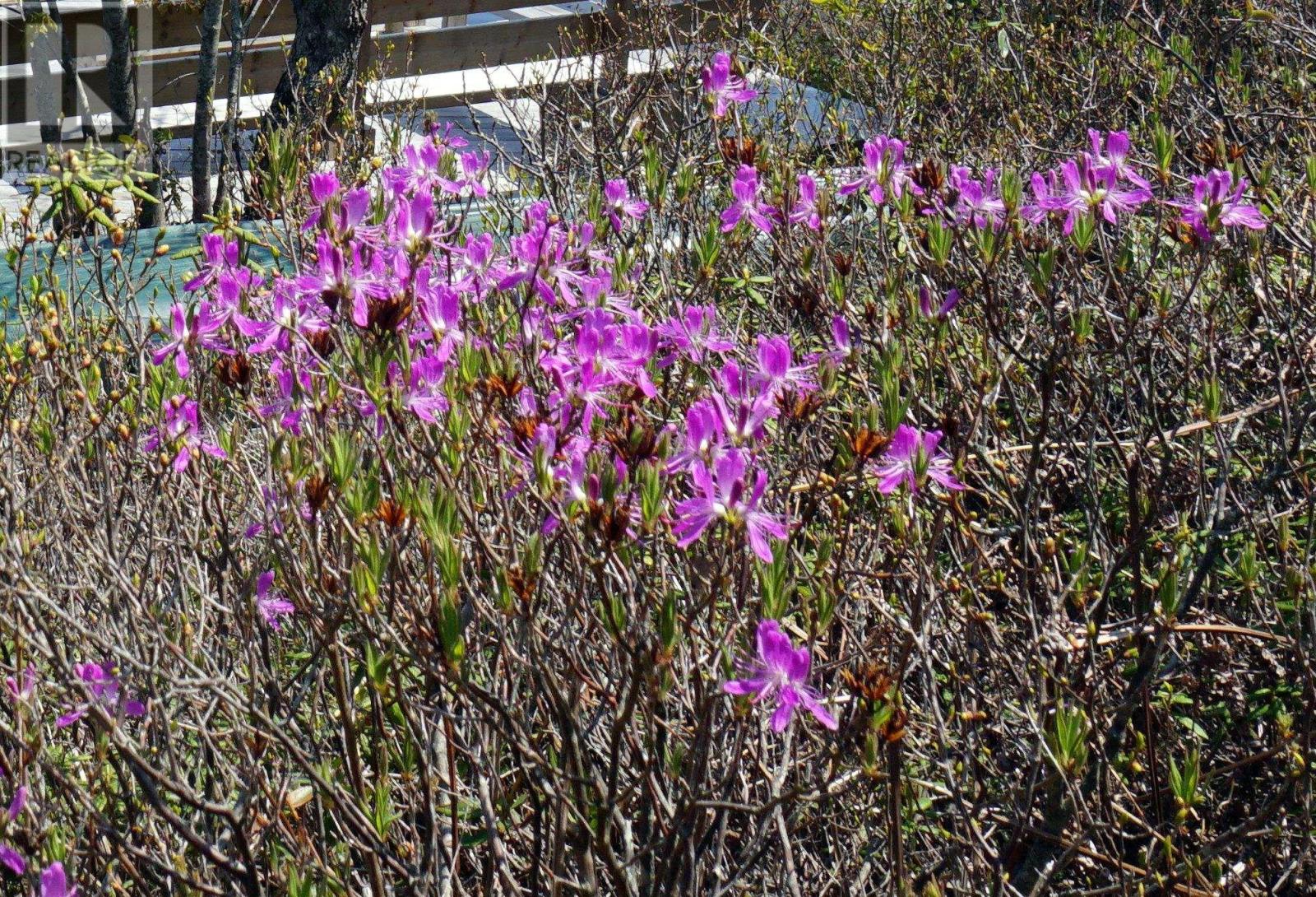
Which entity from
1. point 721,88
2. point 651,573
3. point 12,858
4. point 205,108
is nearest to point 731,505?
point 651,573

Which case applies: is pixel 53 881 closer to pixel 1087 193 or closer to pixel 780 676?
pixel 780 676

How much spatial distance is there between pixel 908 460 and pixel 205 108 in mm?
6207

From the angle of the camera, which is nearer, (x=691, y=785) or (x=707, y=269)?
(x=691, y=785)

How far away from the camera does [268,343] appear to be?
210 cm

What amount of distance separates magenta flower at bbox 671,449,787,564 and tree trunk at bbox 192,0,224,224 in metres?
5.95

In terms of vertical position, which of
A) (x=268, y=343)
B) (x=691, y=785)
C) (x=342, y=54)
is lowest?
(x=342, y=54)

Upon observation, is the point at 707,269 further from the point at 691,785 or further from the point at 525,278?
the point at 691,785

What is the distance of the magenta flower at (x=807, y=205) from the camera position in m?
2.75

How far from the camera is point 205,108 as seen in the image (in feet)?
23.4

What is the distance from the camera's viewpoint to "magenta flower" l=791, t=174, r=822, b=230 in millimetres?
2750

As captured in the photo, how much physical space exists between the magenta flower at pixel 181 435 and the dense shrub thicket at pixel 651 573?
2 cm

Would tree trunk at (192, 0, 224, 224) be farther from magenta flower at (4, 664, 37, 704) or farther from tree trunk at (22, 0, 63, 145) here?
magenta flower at (4, 664, 37, 704)

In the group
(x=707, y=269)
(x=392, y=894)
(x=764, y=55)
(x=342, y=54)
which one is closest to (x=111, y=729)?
(x=392, y=894)

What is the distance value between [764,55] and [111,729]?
5.98m
